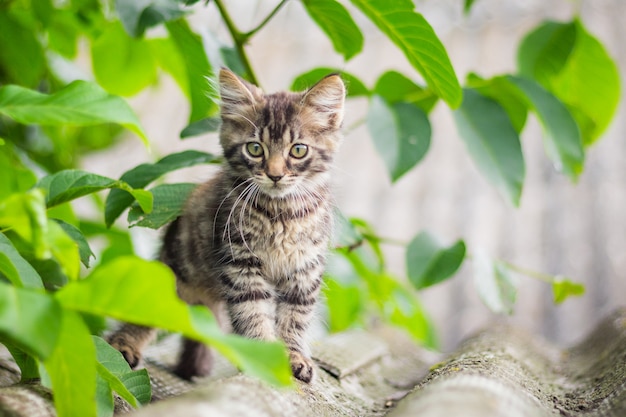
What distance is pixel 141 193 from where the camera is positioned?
5.67 feet

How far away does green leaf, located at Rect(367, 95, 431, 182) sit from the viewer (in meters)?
2.13

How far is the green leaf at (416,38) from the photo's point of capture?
1854mm

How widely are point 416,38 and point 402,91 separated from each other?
19.8 inches

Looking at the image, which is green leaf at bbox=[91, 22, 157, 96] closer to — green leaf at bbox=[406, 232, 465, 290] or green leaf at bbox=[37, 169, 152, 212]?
green leaf at bbox=[37, 169, 152, 212]

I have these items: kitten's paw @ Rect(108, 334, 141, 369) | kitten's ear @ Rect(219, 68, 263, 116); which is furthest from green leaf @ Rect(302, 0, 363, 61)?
kitten's paw @ Rect(108, 334, 141, 369)

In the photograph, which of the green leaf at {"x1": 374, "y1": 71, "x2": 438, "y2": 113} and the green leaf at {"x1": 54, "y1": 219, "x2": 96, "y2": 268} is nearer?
the green leaf at {"x1": 54, "y1": 219, "x2": 96, "y2": 268}

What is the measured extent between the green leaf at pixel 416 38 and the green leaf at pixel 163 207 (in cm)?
76

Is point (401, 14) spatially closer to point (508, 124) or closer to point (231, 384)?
point (508, 124)

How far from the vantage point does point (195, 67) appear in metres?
2.24

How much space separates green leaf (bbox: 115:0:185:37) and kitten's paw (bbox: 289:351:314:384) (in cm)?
102

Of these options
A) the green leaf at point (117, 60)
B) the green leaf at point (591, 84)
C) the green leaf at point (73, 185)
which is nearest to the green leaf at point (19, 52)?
the green leaf at point (117, 60)

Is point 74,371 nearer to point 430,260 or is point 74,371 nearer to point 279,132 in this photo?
point 279,132

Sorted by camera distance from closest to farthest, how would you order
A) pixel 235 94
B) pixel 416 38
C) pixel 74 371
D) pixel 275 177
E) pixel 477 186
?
pixel 74 371
pixel 416 38
pixel 275 177
pixel 235 94
pixel 477 186

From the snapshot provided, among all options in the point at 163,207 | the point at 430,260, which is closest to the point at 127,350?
the point at 163,207
